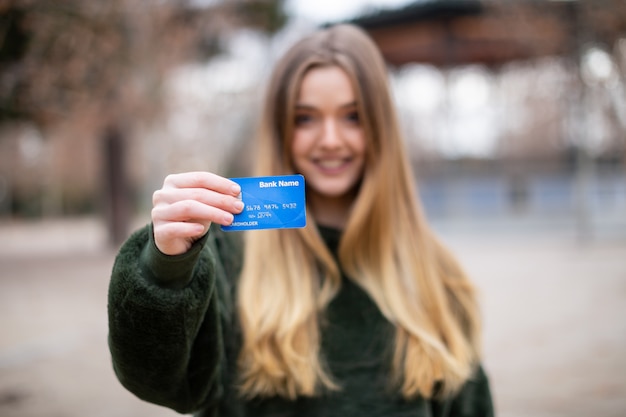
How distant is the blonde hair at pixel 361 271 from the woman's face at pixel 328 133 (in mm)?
28

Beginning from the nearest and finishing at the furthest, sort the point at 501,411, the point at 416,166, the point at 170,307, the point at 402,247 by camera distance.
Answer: the point at 170,307 → the point at 402,247 → the point at 501,411 → the point at 416,166

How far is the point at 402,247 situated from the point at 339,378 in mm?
478

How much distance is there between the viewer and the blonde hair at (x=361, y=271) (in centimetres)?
160

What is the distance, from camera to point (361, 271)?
181 centimetres

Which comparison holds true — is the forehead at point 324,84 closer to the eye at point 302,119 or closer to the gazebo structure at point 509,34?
the eye at point 302,119

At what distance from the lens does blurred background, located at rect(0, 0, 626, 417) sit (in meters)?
4.56

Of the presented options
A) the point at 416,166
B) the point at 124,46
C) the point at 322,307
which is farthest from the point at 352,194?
the point at 416,166

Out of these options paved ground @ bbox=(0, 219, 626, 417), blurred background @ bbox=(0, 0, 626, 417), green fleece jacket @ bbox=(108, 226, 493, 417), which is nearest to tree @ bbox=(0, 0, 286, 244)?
blurred background @ bbox=(0, 0, 626, 417)

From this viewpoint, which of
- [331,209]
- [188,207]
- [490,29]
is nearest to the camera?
[188,207]

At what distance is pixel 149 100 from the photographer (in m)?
9.86

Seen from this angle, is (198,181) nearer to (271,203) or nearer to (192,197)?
(192,197)

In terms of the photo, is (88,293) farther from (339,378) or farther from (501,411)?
(339,378)

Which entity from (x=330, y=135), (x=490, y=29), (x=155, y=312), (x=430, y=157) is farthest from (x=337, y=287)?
(x=430, y=157)

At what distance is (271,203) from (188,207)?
0.67 ft
